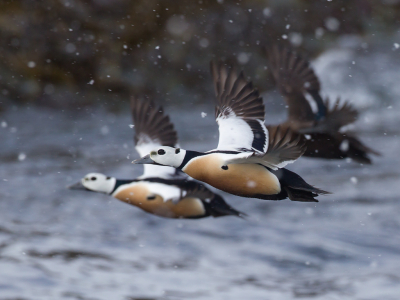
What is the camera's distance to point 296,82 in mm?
4734

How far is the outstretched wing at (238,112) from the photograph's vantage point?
290cm

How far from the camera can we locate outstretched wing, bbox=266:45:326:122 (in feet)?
15.0

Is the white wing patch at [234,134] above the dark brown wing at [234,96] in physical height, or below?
below

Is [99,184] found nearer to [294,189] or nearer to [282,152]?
[294,189]

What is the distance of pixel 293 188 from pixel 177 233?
19.0ft

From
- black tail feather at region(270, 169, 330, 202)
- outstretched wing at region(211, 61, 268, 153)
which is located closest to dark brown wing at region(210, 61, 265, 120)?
outstretched wing at region(211, 61, 268, 153)

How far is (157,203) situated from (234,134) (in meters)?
1.78

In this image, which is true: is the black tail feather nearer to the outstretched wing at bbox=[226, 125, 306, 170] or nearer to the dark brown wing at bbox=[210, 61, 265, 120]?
the outstretched wing at bbox=[226, 125, 306, 170]

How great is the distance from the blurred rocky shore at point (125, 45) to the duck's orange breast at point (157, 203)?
21.3ft

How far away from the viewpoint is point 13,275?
22.8 feet

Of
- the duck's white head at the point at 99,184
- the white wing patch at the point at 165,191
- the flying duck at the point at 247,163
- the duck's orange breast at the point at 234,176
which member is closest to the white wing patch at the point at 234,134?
the flying duck at the point at 247,163

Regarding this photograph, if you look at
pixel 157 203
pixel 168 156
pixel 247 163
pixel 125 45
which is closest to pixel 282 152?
pixel 247 163

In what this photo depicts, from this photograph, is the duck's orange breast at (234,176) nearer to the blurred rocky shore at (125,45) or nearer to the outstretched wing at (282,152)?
the outstretched wing at (282,152)

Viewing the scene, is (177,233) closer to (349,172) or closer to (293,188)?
(349,172)
